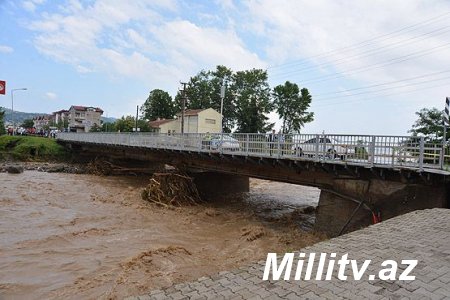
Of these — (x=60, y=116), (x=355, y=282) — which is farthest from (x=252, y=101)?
(x=60, y=116)

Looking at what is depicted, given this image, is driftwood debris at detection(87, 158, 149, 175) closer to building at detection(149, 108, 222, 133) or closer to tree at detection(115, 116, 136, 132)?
building at detection(149, 108, 222, 133)

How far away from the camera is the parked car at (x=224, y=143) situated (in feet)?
61.5

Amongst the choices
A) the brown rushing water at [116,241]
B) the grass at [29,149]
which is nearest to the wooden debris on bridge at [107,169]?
the grass at [29,149]

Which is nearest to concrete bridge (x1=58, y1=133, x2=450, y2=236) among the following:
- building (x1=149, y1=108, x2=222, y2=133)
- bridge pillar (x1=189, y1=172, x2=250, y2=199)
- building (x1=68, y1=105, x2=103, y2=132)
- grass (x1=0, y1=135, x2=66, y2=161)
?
bridge pillar (x1=189, y1=172, x2=250, y2=199)

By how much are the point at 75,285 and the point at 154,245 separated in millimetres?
4087

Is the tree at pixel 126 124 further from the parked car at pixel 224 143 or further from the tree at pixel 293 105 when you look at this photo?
the parked car at pixel 224 143

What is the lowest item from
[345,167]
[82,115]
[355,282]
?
[355,282]

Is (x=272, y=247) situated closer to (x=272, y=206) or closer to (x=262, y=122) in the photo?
(x=272, y=206)

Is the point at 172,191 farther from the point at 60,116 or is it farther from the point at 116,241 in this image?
the point at 60,116

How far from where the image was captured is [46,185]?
87.9 feet

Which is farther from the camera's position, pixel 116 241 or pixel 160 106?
pixel 160 106

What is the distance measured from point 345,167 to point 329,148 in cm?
123

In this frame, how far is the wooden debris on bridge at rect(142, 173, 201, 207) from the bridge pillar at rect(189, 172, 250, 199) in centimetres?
142

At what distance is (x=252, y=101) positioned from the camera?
6569cm
